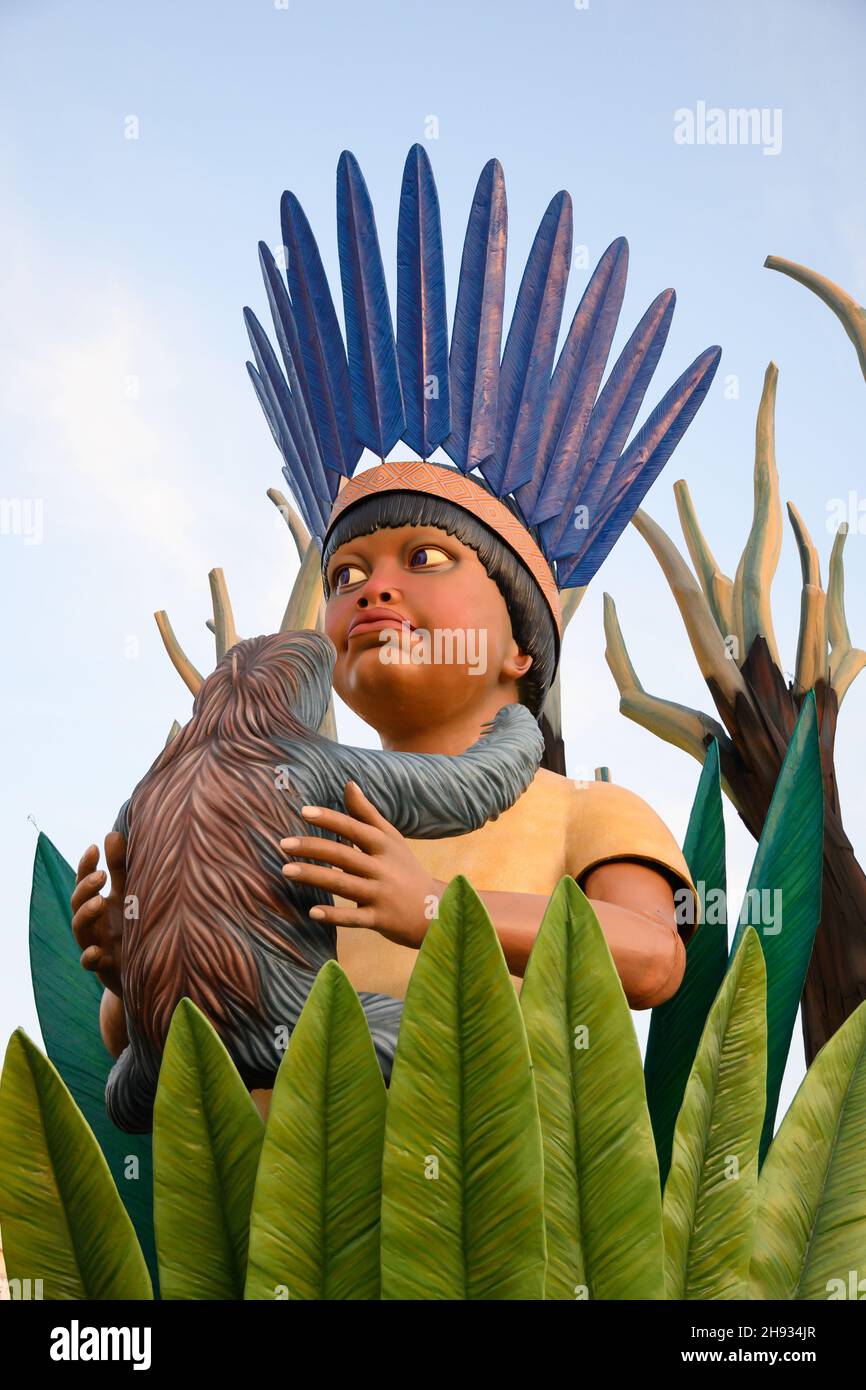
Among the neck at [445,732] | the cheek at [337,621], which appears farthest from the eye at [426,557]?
the neck at [445,732]

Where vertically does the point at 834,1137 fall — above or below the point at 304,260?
below

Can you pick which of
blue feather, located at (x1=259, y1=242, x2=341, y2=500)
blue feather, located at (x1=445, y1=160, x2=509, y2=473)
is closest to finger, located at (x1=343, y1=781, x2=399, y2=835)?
blue feather, located at (x1=445, y1=160, x2=509, y2=473)

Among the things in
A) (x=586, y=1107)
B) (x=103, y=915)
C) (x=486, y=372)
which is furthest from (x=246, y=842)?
(x=486, y=372)

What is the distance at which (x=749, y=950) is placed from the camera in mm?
1621

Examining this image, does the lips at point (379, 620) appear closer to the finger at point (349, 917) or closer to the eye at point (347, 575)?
the eye at point (347, 575)

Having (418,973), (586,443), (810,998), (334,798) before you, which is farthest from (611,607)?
(418,973)

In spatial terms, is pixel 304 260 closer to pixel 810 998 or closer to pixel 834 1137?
pixel 834 1137

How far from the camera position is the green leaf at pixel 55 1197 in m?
1.50

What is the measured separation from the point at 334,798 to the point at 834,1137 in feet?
2.37

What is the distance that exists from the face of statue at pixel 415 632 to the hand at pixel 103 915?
50 cm

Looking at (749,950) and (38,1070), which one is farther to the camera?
A: (749,950)

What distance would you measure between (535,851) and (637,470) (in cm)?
75
